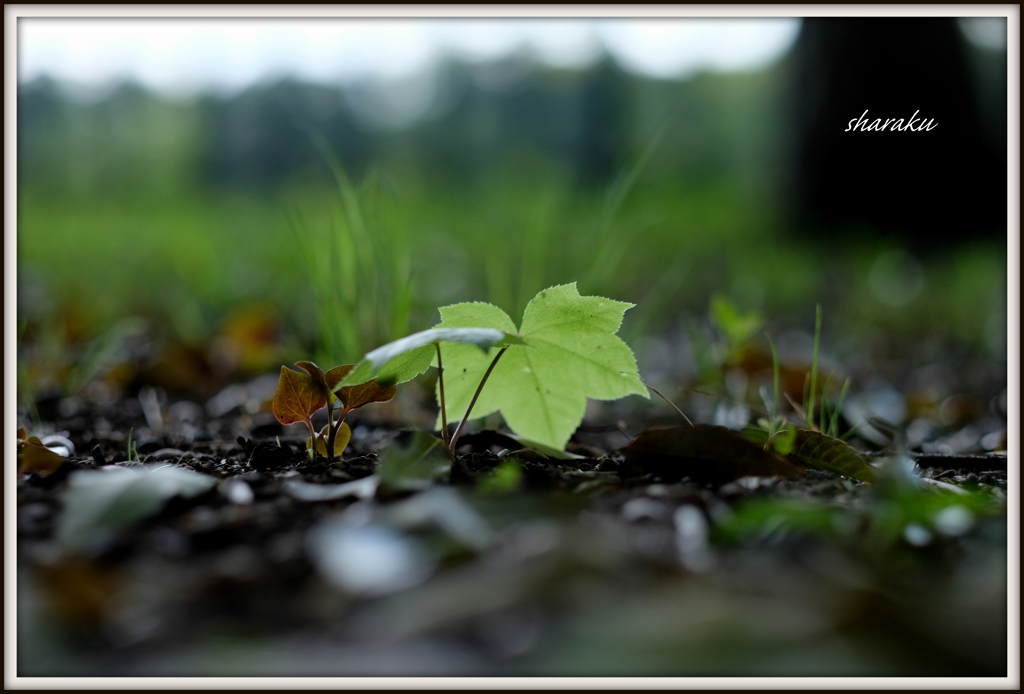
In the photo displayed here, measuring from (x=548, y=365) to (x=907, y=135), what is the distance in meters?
3.91

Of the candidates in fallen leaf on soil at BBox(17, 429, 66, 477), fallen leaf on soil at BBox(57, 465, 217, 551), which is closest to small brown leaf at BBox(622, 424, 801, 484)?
fallen leaf on soil at BBox(57, 465, 217, 551)

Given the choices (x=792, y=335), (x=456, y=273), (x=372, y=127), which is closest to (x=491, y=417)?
(x=792, y=335)

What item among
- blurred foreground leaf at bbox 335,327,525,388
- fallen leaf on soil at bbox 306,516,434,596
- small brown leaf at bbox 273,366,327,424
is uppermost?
blurred foreground leaf at bbox 335,327,525,388


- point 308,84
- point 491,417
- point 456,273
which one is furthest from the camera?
point 308,84

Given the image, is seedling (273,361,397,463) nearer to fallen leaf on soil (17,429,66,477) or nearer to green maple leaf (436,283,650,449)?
green maple leaf (436,283,650,449)

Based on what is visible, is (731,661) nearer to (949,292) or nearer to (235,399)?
(235,399)

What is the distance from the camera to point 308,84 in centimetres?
969

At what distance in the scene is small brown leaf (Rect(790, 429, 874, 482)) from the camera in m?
0.81

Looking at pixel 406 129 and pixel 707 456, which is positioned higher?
pixel 406 129

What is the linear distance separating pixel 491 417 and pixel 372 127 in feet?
31.8

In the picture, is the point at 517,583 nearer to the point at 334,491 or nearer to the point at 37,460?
the point at 334,491

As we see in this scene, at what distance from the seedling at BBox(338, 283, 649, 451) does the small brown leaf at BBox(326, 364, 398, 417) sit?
4 centimetres

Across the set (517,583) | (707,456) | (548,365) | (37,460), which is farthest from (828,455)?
(37,460)

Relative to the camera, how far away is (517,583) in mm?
508
